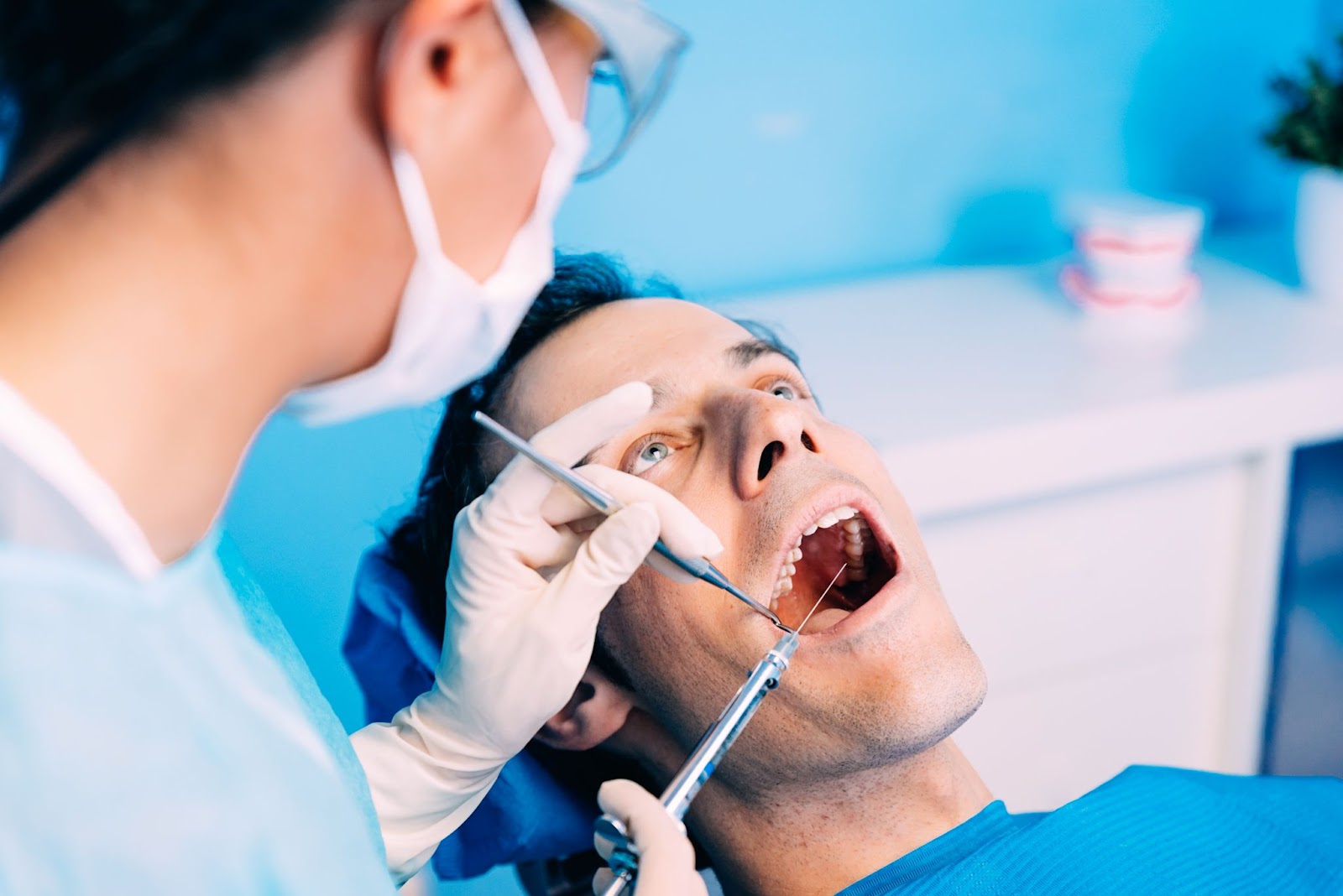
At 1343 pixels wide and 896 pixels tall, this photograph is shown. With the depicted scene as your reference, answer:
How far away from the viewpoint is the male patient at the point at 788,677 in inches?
42.6

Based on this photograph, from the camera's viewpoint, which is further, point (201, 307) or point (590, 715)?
point (590, 715)

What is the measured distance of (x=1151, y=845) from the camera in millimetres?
1162

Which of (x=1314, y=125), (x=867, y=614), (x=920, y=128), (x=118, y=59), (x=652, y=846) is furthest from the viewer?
(x=920, y=128)

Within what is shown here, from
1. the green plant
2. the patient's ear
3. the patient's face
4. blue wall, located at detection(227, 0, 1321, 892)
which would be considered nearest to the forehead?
the patient's face

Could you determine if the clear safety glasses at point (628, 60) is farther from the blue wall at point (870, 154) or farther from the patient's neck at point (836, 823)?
the blue wall at point (870, 154)

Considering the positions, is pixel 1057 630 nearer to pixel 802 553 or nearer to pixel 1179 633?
pixel 1179 633

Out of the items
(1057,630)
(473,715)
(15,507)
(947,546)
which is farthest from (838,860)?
(15,507)

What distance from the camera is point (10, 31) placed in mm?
623

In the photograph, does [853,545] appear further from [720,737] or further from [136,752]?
[136,752]

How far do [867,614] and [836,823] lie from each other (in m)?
0.20

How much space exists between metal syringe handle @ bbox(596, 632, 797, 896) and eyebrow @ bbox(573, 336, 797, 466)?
28cm

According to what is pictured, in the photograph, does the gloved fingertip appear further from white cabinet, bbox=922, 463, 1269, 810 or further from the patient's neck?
white cabinet, bbox=922, 463, 1269, 810

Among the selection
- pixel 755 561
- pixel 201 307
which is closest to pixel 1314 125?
pixel 755 561

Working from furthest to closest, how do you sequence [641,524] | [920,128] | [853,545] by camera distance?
1. [920,128]
2. [853,545]
3. [641,524]
